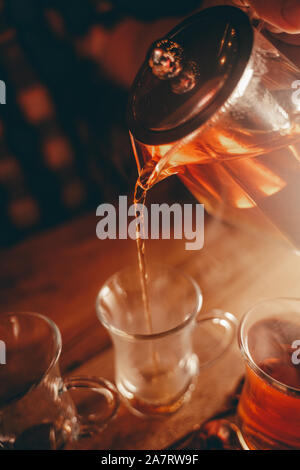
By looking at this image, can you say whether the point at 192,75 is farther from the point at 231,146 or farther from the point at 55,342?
the point at 55,342

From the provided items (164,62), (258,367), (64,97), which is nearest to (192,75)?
(164,62)

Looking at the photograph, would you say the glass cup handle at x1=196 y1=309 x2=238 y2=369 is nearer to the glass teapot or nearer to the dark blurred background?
the glass teapot

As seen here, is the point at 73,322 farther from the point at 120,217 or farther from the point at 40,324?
the point at 120,217

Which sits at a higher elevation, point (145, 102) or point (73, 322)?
point (145, 102)

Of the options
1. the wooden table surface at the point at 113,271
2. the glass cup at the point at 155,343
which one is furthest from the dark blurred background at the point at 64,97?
the glass cup at the point at 155,343

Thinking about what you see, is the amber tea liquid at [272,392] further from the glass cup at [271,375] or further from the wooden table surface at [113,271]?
the wooden table surface at [113,271]

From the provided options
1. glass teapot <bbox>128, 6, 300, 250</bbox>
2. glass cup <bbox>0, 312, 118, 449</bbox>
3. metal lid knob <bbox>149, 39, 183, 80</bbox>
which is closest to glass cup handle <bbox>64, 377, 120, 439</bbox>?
glass cup <bbox>0, 312, 118, 449</bbox>

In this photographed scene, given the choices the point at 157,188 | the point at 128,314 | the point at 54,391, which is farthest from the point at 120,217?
the point at 54,391
